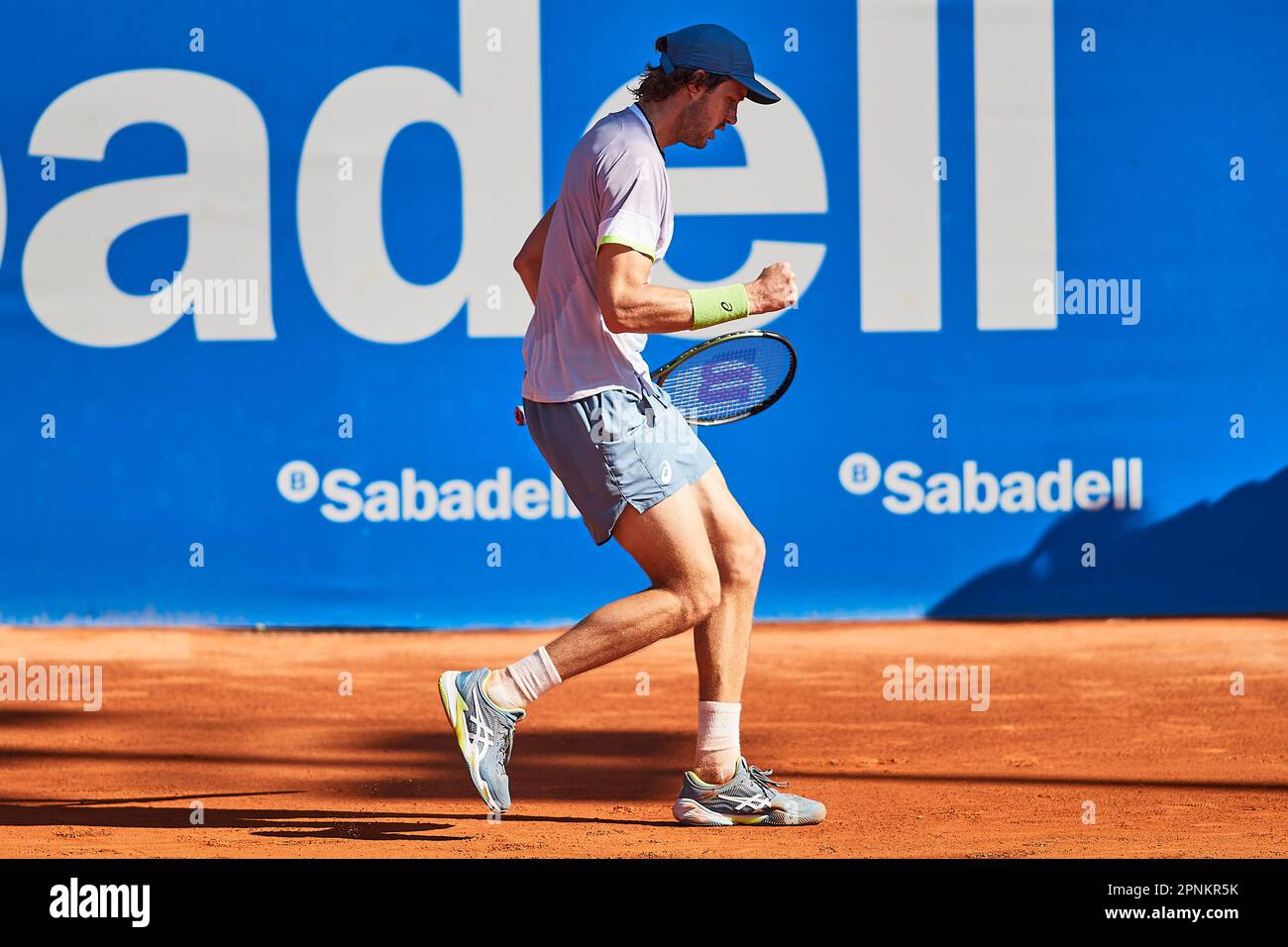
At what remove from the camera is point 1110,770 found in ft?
13.8

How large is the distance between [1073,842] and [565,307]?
1576mm

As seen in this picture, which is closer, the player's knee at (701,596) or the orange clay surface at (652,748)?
the player's knee at (701,596)

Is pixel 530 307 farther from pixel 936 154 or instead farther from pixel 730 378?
pixel 730 378

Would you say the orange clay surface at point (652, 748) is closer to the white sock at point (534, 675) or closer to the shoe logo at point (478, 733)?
the shoe logo at point (478, 733)

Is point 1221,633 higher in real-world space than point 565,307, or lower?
lower

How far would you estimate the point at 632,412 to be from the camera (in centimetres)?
329

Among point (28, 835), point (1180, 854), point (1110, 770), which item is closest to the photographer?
point (1180, 854)

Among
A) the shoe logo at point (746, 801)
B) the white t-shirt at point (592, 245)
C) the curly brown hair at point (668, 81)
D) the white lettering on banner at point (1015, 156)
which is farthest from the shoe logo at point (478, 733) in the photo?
the white lettering on banner at point (1015, 156)

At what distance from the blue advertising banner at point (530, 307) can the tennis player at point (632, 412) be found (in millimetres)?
3127

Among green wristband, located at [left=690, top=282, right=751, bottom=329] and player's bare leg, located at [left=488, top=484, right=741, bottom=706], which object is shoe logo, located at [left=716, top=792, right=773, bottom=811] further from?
green wristband, located at [left=690, top=282, right=751, bottom=329]

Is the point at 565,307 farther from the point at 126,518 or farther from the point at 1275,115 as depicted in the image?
the point at 1275,115

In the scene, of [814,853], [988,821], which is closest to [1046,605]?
[988,821]

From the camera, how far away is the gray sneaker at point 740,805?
136 inches

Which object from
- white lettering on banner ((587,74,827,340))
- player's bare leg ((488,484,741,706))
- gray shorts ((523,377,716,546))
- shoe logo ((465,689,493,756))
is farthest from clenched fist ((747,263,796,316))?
white lettering on banner ((587,74,827,340))
